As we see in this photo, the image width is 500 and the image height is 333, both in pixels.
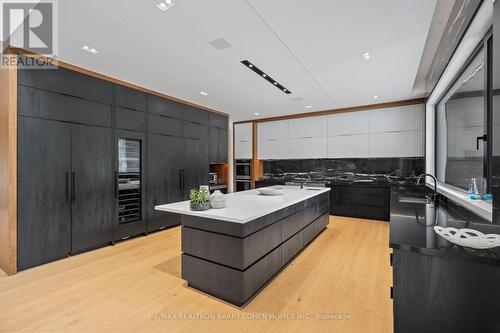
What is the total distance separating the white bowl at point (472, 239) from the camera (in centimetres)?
109

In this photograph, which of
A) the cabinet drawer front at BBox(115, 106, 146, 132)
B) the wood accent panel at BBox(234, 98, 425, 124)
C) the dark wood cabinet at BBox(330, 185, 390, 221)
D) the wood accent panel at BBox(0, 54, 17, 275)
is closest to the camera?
the wood accent panel at BBox(0, 54, 17, 275)

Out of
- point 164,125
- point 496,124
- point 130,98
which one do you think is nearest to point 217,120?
point 164,125

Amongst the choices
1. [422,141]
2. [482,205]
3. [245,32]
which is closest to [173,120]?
[245,32]

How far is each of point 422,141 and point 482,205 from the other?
12.0 feet

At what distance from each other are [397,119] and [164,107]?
16.6 feet

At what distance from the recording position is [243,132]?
7289 millimetres

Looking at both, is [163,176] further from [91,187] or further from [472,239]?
[472,239]

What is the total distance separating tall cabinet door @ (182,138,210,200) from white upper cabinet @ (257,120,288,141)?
204cm

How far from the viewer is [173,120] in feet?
15.6

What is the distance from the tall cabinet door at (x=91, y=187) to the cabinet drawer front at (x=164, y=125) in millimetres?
834

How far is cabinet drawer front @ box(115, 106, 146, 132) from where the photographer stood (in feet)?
12.5

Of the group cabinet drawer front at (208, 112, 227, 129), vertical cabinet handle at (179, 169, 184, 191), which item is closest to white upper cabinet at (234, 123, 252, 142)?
cabinet drawer front at (208, 112, 227, 129)

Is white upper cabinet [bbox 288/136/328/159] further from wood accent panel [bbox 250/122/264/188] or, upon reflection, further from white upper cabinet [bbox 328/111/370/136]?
wood accent panel [bbox 250/122/264/188]

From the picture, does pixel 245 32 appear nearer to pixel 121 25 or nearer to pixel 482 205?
pixel 121 25
